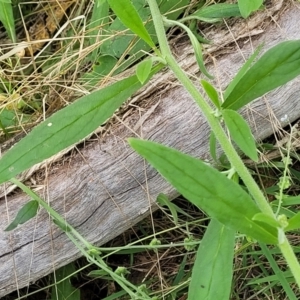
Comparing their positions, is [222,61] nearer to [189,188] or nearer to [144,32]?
[144,32]

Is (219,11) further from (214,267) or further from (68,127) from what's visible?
(214,267)

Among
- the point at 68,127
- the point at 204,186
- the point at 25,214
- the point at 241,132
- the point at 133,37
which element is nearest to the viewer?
the point at 204,186

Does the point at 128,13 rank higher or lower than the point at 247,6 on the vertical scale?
higher

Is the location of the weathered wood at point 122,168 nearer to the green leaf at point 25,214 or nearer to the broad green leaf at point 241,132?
the green leaf at point 25,214

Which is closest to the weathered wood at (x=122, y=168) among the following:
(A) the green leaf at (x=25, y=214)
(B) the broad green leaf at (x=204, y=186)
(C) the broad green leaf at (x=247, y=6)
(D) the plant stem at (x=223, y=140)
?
(A) the green leaf at (x=25, y=214)

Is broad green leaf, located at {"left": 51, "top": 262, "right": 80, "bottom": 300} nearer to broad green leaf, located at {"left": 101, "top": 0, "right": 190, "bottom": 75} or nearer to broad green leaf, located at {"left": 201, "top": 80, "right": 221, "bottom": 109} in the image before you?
broad green leaf, located at {"left": 101, "top": 0, "right": 190, "bottom": 75}

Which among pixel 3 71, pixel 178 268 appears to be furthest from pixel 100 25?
pixel 178 268

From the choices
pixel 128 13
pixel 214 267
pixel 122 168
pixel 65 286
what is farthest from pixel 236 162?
pixel 65 286

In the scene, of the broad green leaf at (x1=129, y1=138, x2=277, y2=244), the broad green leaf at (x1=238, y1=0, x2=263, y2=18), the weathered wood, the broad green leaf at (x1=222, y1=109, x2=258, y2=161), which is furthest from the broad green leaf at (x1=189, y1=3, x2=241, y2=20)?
the broad green leaf at (x1=129, y1=138, x2=277, y2=244)
